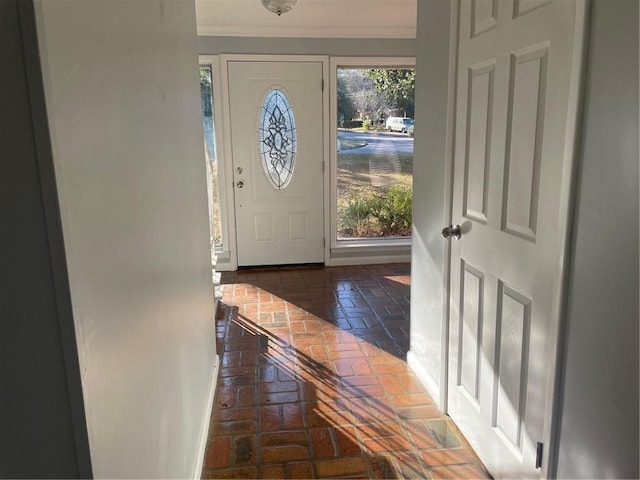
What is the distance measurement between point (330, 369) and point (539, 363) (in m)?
1.52

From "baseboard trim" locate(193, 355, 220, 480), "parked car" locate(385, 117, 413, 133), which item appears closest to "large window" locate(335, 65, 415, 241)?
"parked car" locate(385, 117, 413, 133)

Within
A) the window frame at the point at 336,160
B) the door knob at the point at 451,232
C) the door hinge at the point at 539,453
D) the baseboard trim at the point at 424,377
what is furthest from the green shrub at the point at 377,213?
the door hinge at the point at 539,453

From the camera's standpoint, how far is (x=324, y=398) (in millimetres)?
2572

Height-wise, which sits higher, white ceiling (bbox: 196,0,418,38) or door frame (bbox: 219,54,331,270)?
white ceiling (bbox: 196,0,418,38)

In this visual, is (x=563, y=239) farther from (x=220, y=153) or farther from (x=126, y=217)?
(x=220, y=153)

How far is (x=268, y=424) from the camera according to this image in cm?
235

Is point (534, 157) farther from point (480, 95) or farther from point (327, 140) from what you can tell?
point (327, 140)

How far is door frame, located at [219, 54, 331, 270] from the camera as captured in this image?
475cm

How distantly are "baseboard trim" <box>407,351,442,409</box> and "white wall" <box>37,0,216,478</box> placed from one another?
1255mm

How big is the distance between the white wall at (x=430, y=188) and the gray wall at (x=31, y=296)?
5.92 feet

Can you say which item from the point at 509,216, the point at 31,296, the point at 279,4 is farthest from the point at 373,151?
the point at 31,296

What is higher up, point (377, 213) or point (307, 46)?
point (307, 46)

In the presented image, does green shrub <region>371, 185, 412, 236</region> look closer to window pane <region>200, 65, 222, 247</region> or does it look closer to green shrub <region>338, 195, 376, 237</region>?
green shrub <region>338, 195, 376, 237</region>

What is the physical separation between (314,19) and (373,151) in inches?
58.5
